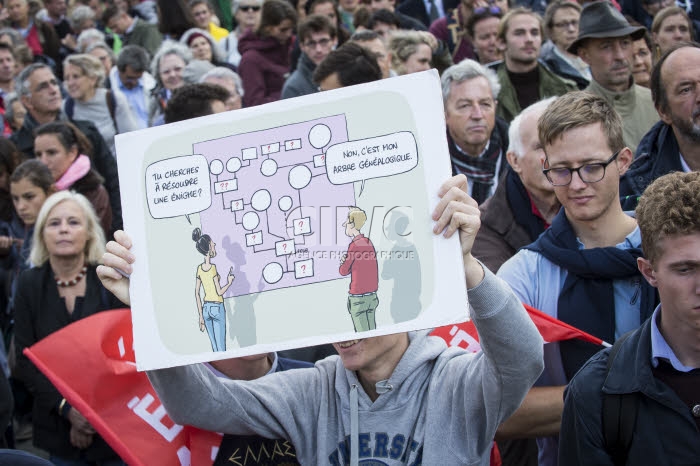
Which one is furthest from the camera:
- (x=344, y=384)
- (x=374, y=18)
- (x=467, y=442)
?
(x=374, y=18)

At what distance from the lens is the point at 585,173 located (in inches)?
131

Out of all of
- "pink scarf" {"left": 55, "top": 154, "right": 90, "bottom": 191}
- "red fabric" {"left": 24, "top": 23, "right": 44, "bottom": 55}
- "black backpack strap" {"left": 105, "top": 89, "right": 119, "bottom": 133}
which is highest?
"red fabric" {"left": 24, "top": 23, "right": 44, "bottom": 55}

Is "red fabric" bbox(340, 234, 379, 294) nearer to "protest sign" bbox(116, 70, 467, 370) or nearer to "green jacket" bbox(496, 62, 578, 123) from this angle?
"protest sign" bbox(116, 70, 467, 370)

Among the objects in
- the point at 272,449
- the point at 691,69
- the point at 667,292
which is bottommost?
the point at 272,449

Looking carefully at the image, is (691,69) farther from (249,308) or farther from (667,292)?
(249,308)

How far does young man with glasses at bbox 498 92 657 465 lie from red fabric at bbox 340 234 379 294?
0.94 meters

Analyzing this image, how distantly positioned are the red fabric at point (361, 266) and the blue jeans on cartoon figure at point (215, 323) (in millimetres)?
369

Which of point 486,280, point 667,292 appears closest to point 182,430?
point 486,280

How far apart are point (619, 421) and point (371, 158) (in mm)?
989

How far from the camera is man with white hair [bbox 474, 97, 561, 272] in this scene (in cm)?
411

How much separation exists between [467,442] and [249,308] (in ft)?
2.47

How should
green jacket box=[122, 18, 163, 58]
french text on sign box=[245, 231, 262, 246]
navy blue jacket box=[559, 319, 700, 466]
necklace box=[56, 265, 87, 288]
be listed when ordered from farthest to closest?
green jacket box=[122, 18, 163, 58] → necklace box=[56, 265, 87, 288] → french text on sign box=[245, 231, 262, 246] → navy blue jacket box=[559, 319, 700, 466]

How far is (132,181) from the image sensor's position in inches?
109

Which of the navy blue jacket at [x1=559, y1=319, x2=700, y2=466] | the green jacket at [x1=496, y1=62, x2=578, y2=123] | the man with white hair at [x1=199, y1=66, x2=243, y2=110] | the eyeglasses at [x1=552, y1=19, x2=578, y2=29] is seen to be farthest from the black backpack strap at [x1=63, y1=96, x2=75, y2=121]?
the navy blue jacket at [x1=559, y1=319, x2=700, y2=466]
